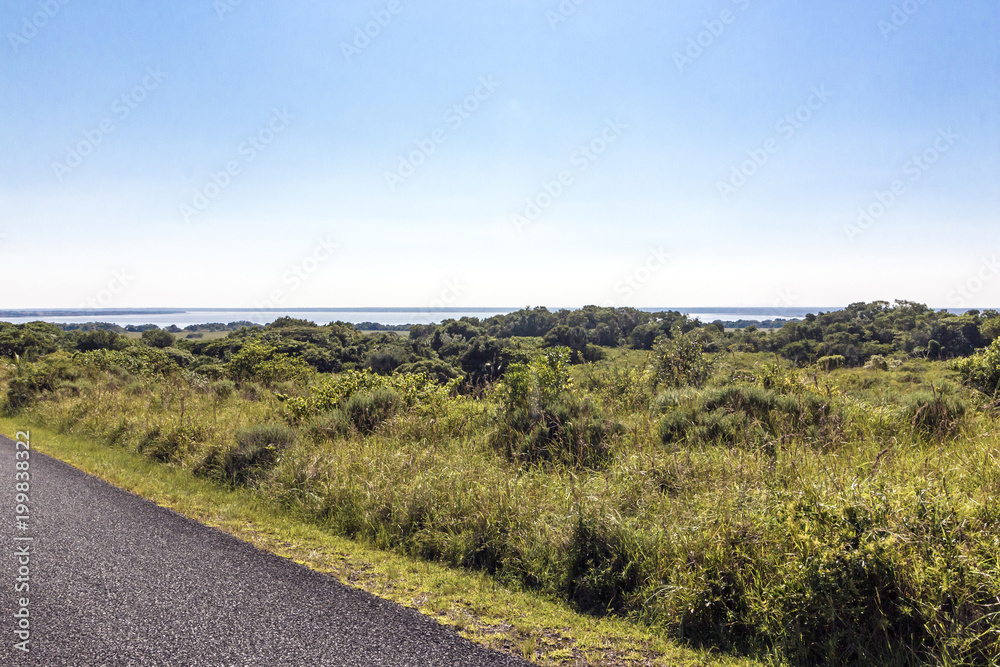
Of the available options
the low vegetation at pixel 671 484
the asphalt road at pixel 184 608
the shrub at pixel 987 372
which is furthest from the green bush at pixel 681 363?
the asphalt road at pixel 184 608

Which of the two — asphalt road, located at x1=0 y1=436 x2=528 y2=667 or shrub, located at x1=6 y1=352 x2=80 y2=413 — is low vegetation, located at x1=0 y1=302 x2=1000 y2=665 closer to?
asphalt road, located at x1=0 y1=436 x2=528 y2=667

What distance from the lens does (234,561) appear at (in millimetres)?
4551

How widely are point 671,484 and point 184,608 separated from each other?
403 centimetres

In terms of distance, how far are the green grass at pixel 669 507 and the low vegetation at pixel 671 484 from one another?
0.02 metres

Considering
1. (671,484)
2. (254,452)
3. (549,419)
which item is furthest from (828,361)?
(254,452)

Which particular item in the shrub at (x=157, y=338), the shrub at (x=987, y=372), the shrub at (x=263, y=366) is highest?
the shrub at (x=987, y=372)

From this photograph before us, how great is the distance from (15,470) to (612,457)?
825 cm

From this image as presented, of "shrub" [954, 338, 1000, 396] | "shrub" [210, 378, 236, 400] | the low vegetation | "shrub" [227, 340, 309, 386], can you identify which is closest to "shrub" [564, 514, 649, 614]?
the low vegetation

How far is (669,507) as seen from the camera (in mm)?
4508

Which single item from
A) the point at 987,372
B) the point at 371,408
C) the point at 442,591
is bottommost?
the point at 442,591

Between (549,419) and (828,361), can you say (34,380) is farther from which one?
(828,361)

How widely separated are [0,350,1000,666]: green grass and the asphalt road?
0.47 meters

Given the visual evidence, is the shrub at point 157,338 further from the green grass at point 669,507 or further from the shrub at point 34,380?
the green grass at point 669,507

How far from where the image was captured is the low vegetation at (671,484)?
3189 mm
